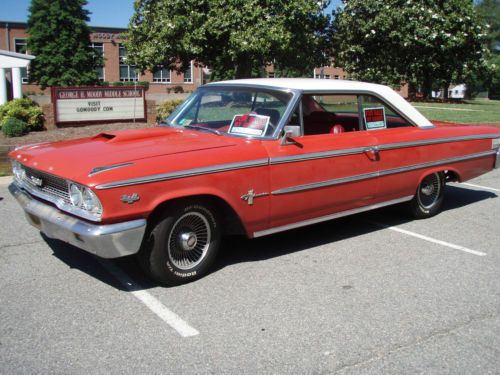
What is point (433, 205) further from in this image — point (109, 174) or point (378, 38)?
point (378, 38)

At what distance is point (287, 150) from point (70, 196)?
1.87m

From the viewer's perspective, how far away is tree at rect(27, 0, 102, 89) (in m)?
42.9

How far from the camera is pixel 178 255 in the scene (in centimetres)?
430

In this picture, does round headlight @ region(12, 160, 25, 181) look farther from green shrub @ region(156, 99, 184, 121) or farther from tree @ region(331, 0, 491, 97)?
tree @ region(331, 0, 491, 97)

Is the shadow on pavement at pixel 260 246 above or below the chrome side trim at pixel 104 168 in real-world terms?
below

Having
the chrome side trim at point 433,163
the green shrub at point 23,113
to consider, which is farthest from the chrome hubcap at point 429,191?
the green shrub at point 23,113

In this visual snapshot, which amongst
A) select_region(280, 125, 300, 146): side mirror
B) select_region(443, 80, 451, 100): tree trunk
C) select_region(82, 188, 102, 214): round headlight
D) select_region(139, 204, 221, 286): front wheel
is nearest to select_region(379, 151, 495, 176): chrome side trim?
select_region(280, 125, 300, 146): side mirror

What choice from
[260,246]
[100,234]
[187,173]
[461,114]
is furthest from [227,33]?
[100,234]

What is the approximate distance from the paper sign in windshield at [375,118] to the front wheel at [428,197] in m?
0.97

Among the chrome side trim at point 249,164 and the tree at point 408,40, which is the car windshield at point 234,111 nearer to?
the chrome side trim at point 249,164

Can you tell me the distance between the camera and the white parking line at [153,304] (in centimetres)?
356

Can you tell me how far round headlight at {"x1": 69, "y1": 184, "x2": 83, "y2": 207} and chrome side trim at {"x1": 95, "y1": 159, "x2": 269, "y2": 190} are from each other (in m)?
0.29

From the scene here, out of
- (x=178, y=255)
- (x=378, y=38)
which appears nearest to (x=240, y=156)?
(x=178, y=255)

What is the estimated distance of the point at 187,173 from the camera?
4.12 meters
